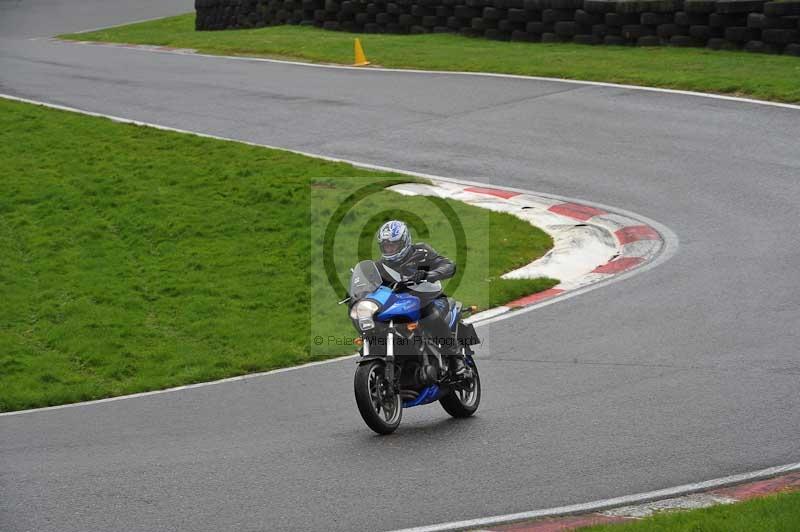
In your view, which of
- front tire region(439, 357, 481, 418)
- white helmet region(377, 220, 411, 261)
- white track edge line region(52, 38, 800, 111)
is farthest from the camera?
white track edge line region(52, 38, 800, 111)

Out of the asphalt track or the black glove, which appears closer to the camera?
the asphalt track

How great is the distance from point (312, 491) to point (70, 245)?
30.1 feet

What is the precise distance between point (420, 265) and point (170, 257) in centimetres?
696

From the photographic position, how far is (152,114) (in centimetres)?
2298

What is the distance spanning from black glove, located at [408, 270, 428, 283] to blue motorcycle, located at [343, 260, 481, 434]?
41mm

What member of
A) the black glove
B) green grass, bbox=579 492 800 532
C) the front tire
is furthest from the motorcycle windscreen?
green grass, bbox=579 492 800 532

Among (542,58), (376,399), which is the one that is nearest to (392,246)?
(376,399)

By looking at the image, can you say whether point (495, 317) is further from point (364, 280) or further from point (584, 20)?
point (584, 20)

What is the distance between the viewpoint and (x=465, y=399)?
9656mm

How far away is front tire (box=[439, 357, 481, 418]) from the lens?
9.55 m

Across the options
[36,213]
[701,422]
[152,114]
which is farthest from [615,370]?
[152,114]

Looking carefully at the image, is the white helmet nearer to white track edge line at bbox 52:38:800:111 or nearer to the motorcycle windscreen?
the motorcycle windscreen

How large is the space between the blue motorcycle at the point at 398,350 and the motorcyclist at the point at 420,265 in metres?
0.02

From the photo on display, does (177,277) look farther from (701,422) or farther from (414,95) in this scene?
(414,95)
